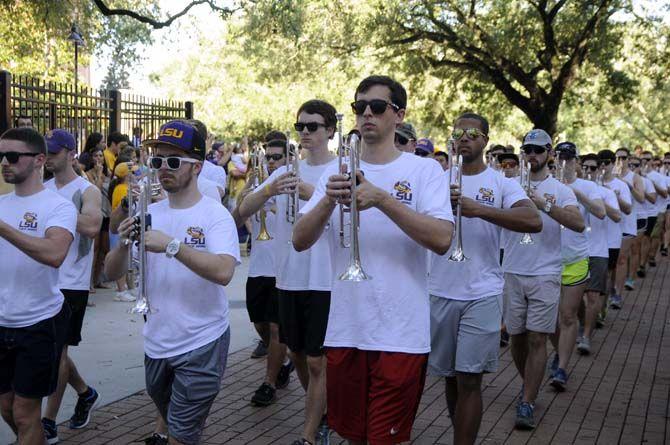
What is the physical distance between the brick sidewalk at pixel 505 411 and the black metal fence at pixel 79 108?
213 inches

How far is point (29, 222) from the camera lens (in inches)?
194

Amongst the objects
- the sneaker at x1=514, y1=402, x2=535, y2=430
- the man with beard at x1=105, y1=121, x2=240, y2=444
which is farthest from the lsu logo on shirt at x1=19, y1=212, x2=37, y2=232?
the sneaker at x1=514, y1=402, x2=535, y2=430

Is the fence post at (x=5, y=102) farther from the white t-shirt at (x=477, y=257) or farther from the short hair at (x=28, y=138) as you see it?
the white t-shirt at (x=477, y=257)

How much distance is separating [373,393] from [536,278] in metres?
3.23

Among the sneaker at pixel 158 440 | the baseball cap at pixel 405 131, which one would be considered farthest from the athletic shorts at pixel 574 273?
the sneaker at pixel 158 440

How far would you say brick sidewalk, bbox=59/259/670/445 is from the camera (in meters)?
6.31

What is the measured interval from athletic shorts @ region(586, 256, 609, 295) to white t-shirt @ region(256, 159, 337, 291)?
4560mm

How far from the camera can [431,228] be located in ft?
12.9

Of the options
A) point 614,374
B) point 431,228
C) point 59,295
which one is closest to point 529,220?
point 431,228

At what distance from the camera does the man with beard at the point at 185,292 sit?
4.34 meters

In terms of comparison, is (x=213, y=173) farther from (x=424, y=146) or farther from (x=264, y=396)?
(x=264, y=396)

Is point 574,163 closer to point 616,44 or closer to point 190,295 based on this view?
point 190,295

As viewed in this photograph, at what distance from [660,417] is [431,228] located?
158 inches

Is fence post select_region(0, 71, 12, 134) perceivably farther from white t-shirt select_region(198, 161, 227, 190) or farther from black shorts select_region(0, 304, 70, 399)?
black shorts select_region(0, 304, 70, 399)
